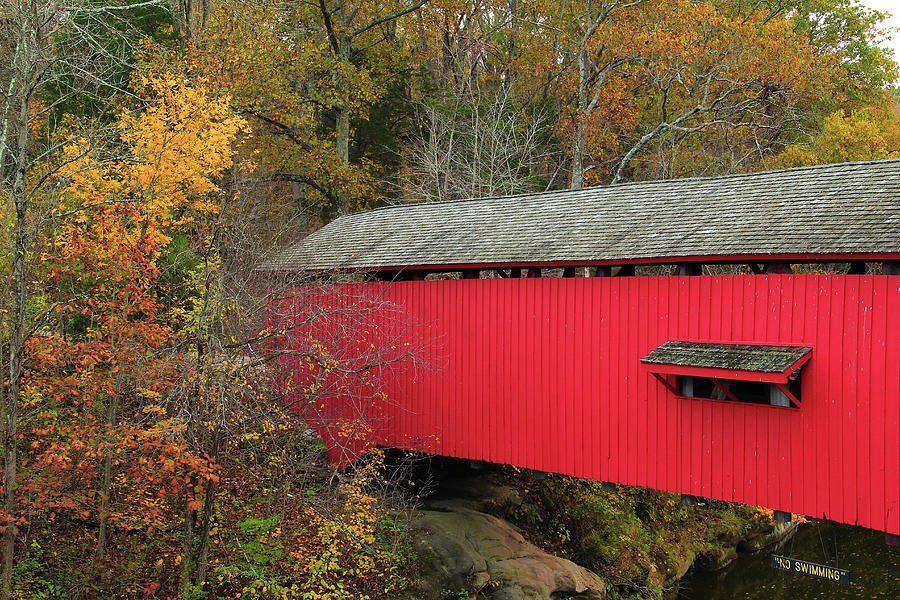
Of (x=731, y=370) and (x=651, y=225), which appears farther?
(x=651, y=225)

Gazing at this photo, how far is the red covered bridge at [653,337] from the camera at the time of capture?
25.3 feet

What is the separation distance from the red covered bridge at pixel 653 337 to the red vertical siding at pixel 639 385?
0.07 feet

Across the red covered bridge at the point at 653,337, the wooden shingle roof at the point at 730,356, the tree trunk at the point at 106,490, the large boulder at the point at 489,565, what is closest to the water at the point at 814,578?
the large boulder at the point at 489,565

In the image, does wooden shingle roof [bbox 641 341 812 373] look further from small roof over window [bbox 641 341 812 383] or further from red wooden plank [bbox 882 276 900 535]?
red wooden plank [bbox 882 276 900 535]

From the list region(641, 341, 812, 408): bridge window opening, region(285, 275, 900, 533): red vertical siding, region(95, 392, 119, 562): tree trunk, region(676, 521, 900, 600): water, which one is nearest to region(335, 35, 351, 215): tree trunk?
region(285, 275, 900, 533): red vertical siding

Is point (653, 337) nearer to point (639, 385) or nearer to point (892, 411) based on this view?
point (639, 385)

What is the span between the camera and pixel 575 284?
9867 mm

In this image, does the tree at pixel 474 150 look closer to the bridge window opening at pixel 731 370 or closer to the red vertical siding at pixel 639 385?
the red vertical siding at pixel 639 385

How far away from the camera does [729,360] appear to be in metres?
8.00

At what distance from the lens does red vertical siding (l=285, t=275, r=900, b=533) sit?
7.67m

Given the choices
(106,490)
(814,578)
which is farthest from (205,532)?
(814,578)

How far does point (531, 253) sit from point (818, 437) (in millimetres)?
4027

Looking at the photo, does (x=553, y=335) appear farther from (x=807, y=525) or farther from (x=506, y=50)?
(x=506, y=50)

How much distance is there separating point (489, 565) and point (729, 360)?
492 cm
